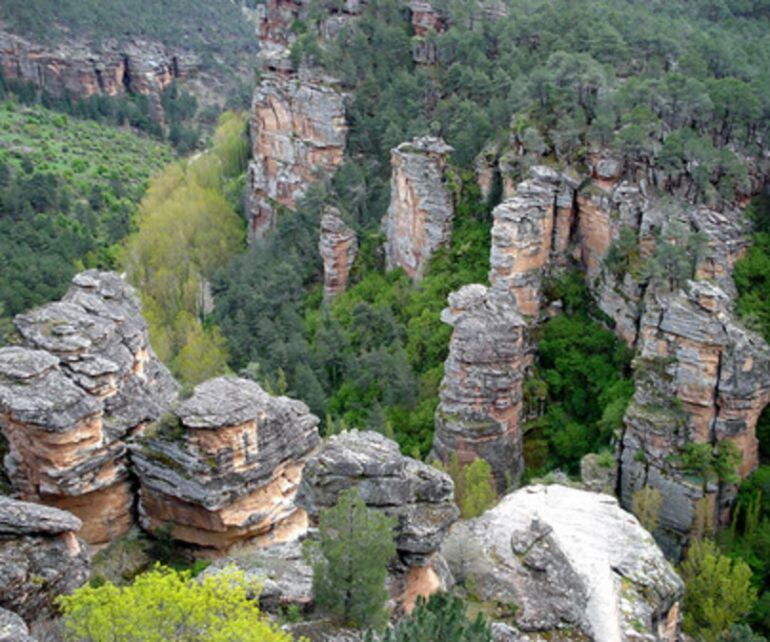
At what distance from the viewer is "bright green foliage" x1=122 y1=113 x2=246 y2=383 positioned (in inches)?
2264

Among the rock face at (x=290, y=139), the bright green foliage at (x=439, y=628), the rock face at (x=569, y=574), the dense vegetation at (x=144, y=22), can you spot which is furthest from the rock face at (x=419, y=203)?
the dense vegetation at (x=144, y=22)

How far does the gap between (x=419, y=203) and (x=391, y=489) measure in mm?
36262

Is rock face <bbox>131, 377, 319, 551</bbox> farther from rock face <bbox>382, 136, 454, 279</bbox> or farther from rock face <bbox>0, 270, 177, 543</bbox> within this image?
rock face <bbox>382, 136, 454, 279</bbox>

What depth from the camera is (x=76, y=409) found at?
93.0 feet

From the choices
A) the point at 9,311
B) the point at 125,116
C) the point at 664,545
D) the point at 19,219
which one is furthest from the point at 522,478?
the point at 125,116

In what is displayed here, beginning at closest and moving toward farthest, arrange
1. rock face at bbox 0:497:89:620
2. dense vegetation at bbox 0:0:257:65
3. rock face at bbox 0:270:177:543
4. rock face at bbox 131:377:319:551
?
rock face at bbox 0:497:89:620
rock face at bbox 0:270:177:543
rock face at bbox 131:377:319:551
dense vegetation at bbox 0:0:257:65

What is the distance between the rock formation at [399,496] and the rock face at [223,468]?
11.8 feet

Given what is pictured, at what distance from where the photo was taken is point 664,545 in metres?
44.6

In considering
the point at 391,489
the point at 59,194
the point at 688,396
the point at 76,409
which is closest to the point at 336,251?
the point at 688,396

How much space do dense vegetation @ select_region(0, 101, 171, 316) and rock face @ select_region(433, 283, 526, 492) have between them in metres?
26.9

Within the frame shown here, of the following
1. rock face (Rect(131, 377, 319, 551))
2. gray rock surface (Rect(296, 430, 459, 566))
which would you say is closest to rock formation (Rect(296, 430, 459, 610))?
gray rock surface (Rect(296, 430, 459, 566))

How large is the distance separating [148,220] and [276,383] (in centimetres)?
2611

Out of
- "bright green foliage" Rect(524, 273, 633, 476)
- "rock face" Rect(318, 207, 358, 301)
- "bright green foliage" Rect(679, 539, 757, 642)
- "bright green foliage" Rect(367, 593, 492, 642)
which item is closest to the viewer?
"bright green foliage" Rect(367, 593, 492, 642)

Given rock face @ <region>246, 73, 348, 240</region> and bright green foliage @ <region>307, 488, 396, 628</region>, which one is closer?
bright green foliage @ <region>307, 488, 396, 628</region>
